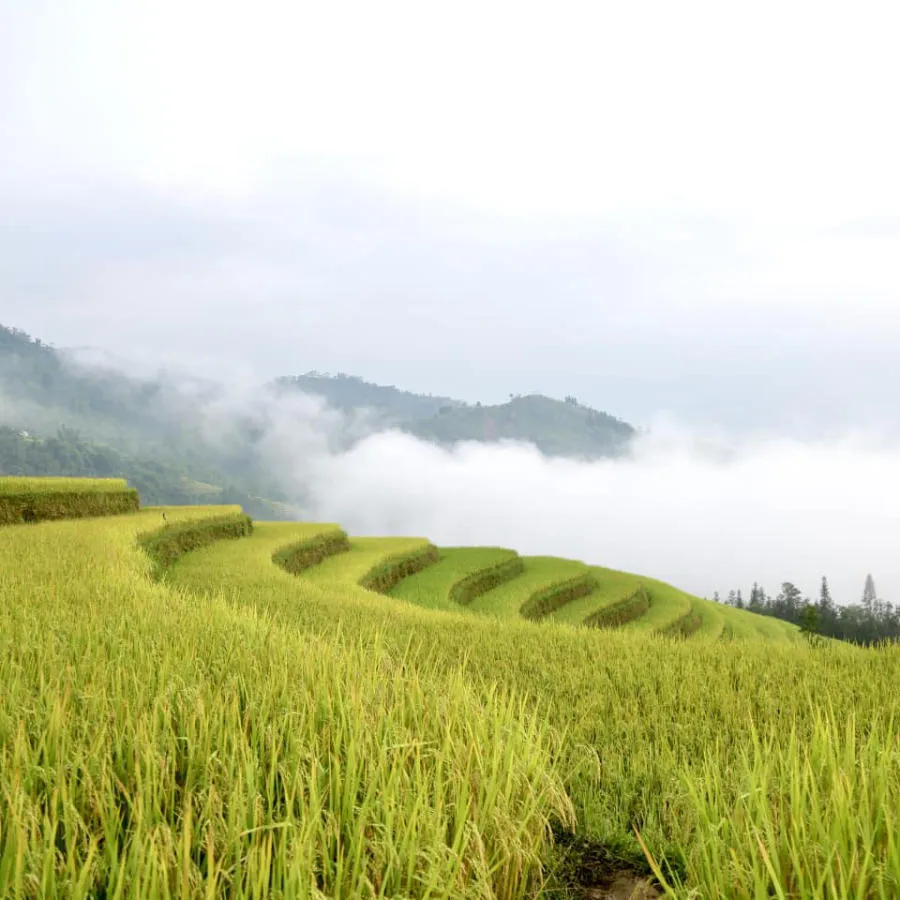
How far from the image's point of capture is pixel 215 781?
115 inches

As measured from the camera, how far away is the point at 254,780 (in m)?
2.79

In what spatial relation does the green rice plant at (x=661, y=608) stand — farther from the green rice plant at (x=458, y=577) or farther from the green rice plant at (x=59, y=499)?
the green rice plant at (x=59, y=499)

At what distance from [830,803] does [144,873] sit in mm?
2554

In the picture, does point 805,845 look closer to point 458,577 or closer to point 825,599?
point 458,577

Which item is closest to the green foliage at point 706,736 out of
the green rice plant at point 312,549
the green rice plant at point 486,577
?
the green rice plant at point 312,549

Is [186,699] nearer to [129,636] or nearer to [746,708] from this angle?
[129,636]

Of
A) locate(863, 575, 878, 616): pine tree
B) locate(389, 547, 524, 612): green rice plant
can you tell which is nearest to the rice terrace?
locate(389, 547, 524, 612): green rice plant

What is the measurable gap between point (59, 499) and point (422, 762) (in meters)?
22.3

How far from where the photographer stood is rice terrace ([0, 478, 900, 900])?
7.67 feet

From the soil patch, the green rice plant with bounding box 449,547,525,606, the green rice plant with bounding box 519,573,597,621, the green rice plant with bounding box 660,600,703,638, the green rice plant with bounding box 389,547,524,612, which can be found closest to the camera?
the soil patch

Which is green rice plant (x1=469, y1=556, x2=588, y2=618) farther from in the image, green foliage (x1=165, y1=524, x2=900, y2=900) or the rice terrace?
the rice terrace

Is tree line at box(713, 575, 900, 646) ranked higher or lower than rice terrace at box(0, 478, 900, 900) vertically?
lower

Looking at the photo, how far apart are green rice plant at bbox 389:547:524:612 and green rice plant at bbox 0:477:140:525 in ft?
34.0

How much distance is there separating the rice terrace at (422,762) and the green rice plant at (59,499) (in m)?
14.8
